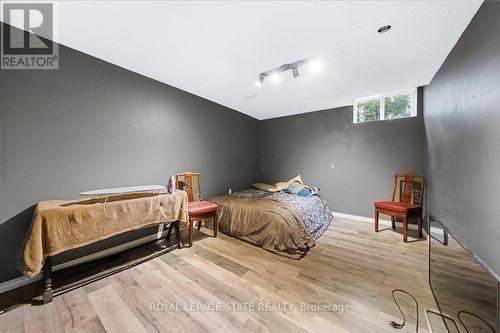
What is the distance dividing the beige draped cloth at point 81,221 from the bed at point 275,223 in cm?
101

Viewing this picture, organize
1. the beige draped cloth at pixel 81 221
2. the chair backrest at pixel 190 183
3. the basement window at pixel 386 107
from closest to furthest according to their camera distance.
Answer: the beige draped cloth at pixel 81 221 → the chair backrest at pixel 190 183 → the basement window at pixel 386 107

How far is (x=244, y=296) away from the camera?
166cm

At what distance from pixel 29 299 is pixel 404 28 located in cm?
425

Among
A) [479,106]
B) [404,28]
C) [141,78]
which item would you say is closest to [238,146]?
[141,78]

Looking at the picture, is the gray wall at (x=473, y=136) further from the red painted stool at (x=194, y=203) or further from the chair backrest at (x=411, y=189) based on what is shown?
the red painted stool at (x=194, y=203)

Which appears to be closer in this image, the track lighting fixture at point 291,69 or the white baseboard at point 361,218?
the track lighting fixture at point 291,69

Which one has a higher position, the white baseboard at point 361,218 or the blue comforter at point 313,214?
the blue comforter at point 313,214

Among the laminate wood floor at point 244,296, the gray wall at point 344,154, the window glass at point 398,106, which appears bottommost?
the laminate wood floor at point 244,296

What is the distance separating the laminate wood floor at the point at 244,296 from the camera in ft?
4.51

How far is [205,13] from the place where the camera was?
1.60 metres

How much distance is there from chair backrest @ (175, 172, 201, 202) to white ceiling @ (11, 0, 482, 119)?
1565 mm

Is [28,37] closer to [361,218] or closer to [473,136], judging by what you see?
[473,136]

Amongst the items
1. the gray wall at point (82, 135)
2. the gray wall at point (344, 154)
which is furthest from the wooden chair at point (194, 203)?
the gray wall at point (344, 154)

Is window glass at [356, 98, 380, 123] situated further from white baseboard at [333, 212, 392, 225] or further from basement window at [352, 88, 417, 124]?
white baseboard at [333, 212, 392, 225]
